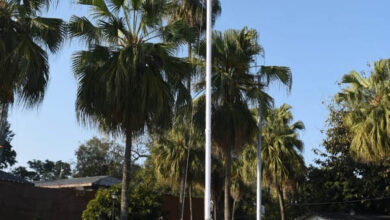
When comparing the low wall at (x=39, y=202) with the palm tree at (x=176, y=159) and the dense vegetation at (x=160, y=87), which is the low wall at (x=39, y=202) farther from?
the palm tree at (x=176, y=159)

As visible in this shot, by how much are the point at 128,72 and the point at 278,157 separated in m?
17.0

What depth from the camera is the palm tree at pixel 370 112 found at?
20156mm

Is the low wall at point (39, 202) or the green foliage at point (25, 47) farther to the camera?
the low wall at point (39, 202)

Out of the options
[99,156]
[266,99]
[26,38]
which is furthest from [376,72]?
[99,156]

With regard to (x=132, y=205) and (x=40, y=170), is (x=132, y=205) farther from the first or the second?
(x=40, y=170)

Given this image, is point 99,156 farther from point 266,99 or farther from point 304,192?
point 266,99

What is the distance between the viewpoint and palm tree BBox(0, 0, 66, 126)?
1300 centimetres

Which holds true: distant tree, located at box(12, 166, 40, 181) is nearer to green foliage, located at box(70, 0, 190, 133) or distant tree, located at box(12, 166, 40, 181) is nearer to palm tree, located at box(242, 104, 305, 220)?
palm tree, located at box(242, 104, 305, 220)

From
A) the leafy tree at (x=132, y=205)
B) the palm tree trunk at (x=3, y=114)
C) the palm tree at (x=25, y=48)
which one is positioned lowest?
the leafy tree at (x=132, y=205)

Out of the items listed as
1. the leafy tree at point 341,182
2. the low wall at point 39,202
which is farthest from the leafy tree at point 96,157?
the low wall at point 39,202

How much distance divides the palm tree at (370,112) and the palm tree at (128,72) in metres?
9.03

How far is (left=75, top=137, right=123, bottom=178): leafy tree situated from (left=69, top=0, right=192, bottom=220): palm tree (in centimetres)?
3651

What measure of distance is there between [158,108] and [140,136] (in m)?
1.34

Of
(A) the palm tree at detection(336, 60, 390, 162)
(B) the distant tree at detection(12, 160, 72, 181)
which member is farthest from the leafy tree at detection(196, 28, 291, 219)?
(B) the distant tree at detection(12, 160, 72, 181)
